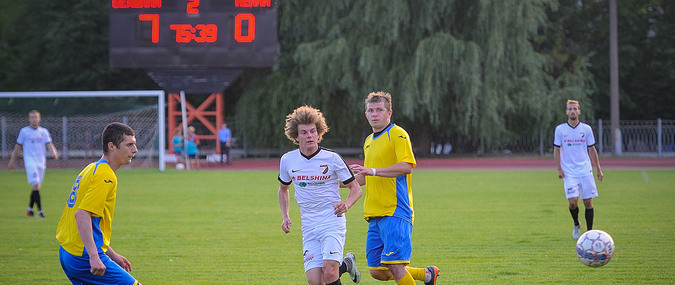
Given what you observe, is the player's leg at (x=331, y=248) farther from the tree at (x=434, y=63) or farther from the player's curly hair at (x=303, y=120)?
the tree at (x=434, y=63)

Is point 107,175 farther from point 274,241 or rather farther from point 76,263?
point 274,241

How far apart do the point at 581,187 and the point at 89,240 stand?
8.12 meters

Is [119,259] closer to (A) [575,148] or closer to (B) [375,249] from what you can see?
(B) [375,249]

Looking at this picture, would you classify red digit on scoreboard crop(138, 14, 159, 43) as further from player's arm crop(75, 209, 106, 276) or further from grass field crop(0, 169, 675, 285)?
player's arm crop(75, 209, 106, 276)

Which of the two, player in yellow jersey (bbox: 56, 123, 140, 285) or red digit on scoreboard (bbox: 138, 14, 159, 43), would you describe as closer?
player in yellow jersey (bbox: 56, 123, 140, 285)

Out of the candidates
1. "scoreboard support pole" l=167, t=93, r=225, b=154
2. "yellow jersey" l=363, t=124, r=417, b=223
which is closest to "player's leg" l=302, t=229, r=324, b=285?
"yellow jersey" l=363, t=124, r=417, b=223

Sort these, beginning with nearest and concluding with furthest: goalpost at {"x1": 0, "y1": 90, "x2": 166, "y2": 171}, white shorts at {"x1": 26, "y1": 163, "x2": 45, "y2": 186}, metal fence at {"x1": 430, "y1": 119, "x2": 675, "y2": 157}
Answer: white shorts at {"x1": 26, "y1": 163, "x2": 45, "y2": 186} < goalpost at {"x1": 0, "y1": 90, "x2": 166, "y2": 171} < metal fence at {"x1": 430, "y1": 119, "x2": 675, "y2": 157}

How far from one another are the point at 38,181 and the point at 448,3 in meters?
20.6

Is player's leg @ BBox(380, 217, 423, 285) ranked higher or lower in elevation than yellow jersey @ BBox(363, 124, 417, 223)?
lower

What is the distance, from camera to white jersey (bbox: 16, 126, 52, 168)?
14.8 meters

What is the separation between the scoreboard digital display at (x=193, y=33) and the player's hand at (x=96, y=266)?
18648 millimetres

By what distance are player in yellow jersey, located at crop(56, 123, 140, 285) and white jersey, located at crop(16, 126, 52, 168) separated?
34.9 feet

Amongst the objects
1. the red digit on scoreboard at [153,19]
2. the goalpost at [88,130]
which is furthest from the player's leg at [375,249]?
the goalpost at [88,130]

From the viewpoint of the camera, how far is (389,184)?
657cm
